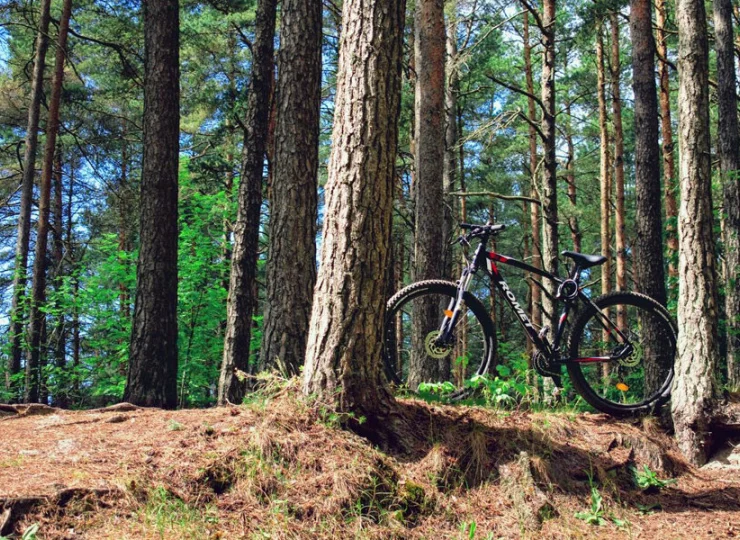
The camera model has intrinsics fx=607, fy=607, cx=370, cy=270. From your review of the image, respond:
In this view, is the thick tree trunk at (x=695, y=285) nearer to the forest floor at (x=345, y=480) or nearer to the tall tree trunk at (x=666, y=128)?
the forest floor at (x=345, y=480)

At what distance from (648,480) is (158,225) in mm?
5915

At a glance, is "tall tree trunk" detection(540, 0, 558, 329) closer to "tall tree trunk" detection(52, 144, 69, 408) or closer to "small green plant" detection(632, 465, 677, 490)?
"small green plant" detection(632, 465, 677, 490)

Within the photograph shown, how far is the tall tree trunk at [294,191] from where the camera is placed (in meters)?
5.88

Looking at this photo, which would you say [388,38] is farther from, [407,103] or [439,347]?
[407,103]

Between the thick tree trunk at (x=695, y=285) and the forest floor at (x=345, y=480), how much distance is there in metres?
0.27

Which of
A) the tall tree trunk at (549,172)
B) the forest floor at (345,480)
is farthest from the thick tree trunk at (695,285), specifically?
the tall tree trunk at (549,172)

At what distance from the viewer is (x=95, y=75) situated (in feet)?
56.9

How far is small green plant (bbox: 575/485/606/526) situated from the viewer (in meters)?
3.84

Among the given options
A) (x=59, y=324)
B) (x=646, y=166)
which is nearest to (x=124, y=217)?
(x=59, y=324)

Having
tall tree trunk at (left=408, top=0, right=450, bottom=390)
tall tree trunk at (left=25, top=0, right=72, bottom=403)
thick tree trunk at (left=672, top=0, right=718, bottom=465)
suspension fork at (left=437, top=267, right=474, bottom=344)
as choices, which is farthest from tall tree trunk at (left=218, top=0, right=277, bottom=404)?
thick tree trunk at (left=672, top=0, right=718, bottom=465)

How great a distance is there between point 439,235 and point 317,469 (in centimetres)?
416

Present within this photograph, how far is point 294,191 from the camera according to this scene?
6051mm

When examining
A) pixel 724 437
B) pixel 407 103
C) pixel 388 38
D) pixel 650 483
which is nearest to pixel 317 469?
pixel 650 483

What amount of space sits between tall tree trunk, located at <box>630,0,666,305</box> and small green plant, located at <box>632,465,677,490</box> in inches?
113
